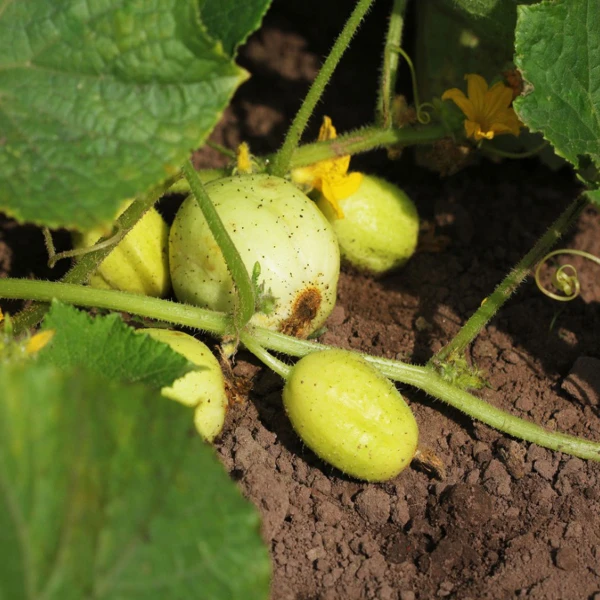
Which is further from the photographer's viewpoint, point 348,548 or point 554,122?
point 554,122

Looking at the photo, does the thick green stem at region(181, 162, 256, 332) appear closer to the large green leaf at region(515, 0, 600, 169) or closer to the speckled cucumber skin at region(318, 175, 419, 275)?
the speckled cucumber skin at region(318, 175, 419, 275)

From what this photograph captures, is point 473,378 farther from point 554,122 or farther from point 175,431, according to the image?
point 175,431

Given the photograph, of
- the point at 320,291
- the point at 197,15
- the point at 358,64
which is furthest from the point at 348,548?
the point at 358,64

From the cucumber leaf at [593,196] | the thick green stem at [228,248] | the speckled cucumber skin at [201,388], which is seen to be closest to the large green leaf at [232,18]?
the thick green stem at [228,248]

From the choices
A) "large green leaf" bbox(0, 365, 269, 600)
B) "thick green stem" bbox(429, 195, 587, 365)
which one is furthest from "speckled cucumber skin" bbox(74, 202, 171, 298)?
"large green leaf" bbox(0, 365, 269, 600)

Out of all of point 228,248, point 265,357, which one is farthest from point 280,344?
point 228,248

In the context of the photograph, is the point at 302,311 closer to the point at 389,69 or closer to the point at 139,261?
the point at 139,261

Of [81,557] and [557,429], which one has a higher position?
[81,557]
